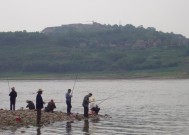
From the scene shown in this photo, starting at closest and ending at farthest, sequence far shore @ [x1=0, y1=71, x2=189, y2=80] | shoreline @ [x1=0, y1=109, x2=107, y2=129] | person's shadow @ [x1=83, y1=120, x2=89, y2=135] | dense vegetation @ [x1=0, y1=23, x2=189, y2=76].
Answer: person's shadow @ [x1=83, y1=120, x2=89, y2=135] → shoreline @ [x1=0, y1=109, x2=107, y2=129] → far shore @ [x1=0, y1=71, x2=189, y2=80] → dense vegetation @ [x1=0, y1=23, x2=189, y2=76]

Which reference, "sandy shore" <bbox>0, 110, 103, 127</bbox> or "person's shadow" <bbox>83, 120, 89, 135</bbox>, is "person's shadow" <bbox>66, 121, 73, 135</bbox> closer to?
"person's shadow" <bbox>83, 120, 89, 135</bbox>

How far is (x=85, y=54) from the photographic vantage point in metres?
168

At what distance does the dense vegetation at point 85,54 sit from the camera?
495ft

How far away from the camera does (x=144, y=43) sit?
191m

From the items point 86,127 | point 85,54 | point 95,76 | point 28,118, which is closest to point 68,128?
point 86,127

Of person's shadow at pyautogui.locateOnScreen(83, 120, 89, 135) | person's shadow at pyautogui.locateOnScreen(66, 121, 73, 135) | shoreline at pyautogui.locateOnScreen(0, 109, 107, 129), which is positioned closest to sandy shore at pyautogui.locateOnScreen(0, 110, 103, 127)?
shoreline at pyautogui.locateOnScreen(0, 109, 107, 129)

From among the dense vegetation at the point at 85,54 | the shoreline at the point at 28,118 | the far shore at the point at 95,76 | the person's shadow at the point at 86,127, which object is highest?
the dense vegetation at the point at 85,54

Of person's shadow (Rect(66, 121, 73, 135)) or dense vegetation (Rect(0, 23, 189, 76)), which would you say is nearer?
person's shadow (Rect(66, 121, 73, 135))

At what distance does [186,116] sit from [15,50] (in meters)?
136

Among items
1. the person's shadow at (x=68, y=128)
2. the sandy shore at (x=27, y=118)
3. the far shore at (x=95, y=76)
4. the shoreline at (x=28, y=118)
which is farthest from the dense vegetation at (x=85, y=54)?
the person's shadow at (x=68, y=128)

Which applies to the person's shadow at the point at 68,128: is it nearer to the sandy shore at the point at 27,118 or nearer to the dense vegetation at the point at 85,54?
the sandy shore at the point at 27,118

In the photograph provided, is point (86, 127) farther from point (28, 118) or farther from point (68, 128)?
point (28, 118)

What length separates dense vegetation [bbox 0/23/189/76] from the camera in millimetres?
150875

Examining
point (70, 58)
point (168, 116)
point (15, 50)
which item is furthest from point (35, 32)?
point (168, 116)
